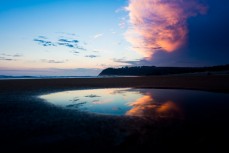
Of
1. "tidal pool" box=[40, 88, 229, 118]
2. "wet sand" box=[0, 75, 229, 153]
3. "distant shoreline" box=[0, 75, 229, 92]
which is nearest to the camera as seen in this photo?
"wet sand" box=[0, 75, 229, 153]

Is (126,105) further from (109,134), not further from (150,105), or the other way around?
(109,134)

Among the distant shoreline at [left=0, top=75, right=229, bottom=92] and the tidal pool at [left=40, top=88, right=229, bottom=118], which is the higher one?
the distant shoreline at [left=0, top=75, right=229, bottom=92]

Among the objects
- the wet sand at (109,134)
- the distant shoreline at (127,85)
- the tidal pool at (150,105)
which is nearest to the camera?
the wet sand at (109,134)

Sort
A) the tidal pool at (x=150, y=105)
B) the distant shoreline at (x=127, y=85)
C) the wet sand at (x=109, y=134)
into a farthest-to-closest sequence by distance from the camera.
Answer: the distant shoreline at (x=127, y=85)
the tidal pool at (x=150, y=105)
the wet sand at (x=109, y=134)

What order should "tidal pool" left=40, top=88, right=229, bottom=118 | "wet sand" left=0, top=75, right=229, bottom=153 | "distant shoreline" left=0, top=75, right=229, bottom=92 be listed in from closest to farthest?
"wet sand" left=0, top=75, right=229, bottom=153 → "tidal pool" left=40, top=88, right=229, bottom=118 → "distant shoreline" left=0, top=75, right=229, bottom=92

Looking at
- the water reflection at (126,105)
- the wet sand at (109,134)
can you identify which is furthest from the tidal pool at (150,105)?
the wet sand at (109,134)

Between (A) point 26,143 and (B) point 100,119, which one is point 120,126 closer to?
(B) point 100,119

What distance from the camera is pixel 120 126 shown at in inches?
291

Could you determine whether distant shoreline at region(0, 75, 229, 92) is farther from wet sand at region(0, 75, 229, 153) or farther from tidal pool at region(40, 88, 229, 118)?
wet sand at region(0, 75, 229, 153)

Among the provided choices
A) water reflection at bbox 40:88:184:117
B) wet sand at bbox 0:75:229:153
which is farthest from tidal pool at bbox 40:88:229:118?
wet sand at bbox 0:75:229:153

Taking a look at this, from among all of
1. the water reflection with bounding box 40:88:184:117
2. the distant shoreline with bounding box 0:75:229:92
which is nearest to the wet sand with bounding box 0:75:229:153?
the water reflection with bounding box 40:88:184:117

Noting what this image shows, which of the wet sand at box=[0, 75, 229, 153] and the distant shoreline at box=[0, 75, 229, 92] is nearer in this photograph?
the wet sand at box=[0, 75, 229, 153]

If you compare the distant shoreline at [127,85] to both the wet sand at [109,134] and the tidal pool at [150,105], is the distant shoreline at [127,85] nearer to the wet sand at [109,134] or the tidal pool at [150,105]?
the tidal pool at [150,105]

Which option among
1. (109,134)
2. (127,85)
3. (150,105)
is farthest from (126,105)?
(127,85)
